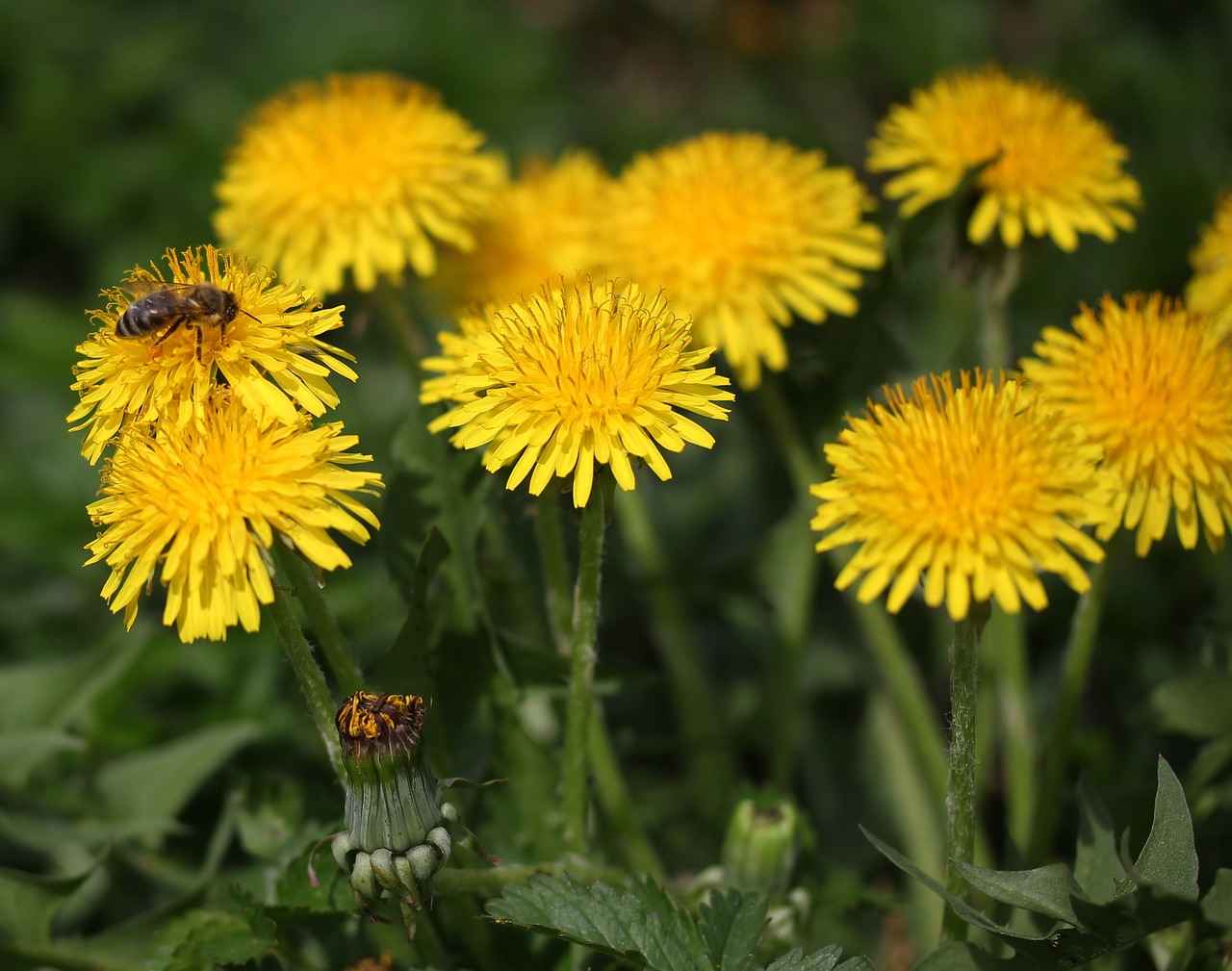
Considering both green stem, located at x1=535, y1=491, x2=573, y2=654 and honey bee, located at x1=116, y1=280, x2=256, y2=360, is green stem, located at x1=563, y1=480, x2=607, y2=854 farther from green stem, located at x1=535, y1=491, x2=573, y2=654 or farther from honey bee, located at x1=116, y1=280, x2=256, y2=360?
honey bee, located at x1=116, y1=280, x2=256, y2=360

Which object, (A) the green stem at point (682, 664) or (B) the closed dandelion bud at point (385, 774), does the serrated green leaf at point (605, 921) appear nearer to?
(B) the closed dandelion bud at point (385, 774)

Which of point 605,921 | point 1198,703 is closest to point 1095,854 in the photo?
Result: point 1198,703

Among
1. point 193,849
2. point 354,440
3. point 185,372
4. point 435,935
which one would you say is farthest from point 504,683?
point 193,849

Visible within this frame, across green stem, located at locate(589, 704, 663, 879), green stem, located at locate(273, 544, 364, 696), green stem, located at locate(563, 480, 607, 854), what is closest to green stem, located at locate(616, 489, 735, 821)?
green stem, located at locate(589, 704, 663, 879)

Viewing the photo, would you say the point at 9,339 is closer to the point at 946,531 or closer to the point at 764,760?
the point at 764,760

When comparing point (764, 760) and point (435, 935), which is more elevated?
point (764, 760)

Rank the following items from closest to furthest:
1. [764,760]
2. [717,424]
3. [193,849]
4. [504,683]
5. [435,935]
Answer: [435,935], [504,683], [193,849], [764,760], [717,424]
